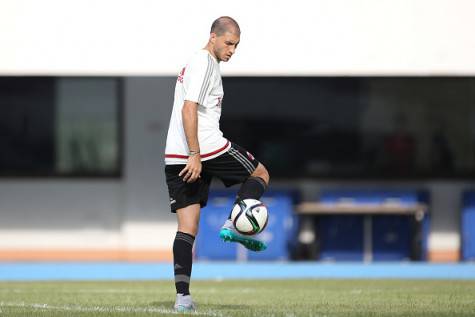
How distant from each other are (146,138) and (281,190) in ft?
6.99

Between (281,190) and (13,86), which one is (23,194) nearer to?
(13,86)

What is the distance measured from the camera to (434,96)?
17.6 metres

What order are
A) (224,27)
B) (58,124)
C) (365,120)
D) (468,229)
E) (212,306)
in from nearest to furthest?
(224,27) → (212,306) → (468,229) → (365,120) → (58,124)

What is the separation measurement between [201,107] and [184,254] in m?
0.92

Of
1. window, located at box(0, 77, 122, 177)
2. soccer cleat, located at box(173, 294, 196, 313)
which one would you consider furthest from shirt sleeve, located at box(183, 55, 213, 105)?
window, located at box(0, 77, 122, 177)

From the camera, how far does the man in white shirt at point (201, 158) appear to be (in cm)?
729

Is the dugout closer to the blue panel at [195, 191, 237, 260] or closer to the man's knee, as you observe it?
the blue panel at [195, 191, 237, 260]

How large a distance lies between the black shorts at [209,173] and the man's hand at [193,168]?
13 centimetres

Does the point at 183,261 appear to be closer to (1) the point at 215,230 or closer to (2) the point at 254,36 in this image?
(2) the point at 254,36

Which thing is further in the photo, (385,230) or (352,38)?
(385,230)

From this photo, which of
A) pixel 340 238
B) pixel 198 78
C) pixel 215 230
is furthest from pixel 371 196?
pixel 198 78

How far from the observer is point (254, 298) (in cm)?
924

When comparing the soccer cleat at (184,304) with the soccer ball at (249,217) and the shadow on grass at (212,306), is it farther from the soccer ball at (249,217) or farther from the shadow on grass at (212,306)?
the soccer ball at (249,217)

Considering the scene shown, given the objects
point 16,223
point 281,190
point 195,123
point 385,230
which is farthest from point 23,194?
point 195,123
